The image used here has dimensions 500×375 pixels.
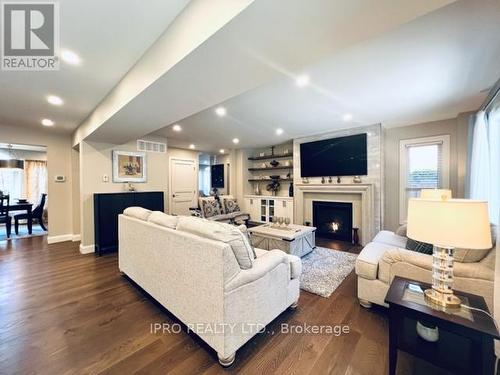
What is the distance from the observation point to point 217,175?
24.6 ft

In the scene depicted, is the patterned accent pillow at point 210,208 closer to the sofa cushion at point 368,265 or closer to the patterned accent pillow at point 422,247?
the sofa cushion at point 368,265

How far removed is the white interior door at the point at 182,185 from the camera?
612cm

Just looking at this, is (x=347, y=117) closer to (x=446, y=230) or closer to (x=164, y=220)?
(x=446, y=230)

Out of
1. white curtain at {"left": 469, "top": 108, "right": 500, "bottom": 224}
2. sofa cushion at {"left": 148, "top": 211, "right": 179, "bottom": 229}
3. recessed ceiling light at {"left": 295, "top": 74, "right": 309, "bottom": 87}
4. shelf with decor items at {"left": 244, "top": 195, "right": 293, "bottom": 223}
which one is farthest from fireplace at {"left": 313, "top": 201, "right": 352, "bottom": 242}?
sofa cushion at {"left": 148, "top": 211, "right": 179, "bottom": 229}

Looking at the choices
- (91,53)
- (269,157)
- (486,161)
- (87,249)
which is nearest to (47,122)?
(87,249)

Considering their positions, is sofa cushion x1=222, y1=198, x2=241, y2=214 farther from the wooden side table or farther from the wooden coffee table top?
the wooden side table

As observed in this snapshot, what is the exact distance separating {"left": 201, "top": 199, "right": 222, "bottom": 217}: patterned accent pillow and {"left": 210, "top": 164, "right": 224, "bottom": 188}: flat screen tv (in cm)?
189

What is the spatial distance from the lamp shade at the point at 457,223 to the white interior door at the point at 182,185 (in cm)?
580

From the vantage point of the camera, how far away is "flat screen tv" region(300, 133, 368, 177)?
441 centimetres

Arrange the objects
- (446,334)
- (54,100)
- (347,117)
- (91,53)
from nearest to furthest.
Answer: (446,334) < (91,53) < (54,100) < (347,117)

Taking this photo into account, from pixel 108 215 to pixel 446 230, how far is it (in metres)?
4.70

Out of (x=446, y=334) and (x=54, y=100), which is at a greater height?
(x=54, y=100)

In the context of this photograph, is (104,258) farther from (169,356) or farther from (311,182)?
(311,182)

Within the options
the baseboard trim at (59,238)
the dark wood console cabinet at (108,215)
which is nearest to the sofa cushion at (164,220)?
the dark wood console cabinet at (108,215)
